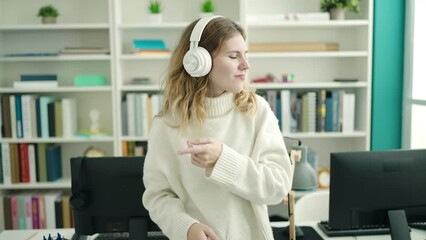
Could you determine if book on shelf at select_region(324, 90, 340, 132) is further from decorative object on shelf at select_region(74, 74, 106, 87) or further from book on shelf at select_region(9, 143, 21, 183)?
book on shelf at select_region(9, 143, 21, 183)

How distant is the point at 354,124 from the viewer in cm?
352

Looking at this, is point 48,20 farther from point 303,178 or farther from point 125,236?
point 303,178

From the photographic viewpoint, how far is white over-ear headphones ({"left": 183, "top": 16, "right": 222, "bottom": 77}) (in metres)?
1.30

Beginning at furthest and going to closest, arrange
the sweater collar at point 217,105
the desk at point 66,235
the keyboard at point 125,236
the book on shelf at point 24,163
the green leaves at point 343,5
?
the book on shelf at point 24,163
the green leaves at point 343,5
the desk at point 66,235
the keyboard at point 125,236
the sweater collar at point 217,105

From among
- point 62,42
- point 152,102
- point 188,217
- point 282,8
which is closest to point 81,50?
point 62,42

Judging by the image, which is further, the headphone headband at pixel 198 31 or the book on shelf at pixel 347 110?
the book on shelf at pixel 347 110

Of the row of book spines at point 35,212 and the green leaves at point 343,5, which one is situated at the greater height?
the green leaves at point 343,5

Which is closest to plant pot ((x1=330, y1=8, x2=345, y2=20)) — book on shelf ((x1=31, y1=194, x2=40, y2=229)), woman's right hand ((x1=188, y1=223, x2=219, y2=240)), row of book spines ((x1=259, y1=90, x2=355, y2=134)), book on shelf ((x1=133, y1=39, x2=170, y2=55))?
row of book spines ((x1=259, y1=90, x2=355, y2=134))

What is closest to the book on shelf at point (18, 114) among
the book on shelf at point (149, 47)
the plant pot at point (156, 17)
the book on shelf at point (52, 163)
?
the book on shelf at point (52, 163)

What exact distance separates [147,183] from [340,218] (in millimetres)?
713

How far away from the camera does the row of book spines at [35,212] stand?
11.0 feet

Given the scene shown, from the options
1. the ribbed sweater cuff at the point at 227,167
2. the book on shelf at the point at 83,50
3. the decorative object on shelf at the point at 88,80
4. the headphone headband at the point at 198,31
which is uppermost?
the book on shelf at the point at 83,50

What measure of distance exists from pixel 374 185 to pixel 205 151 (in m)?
0.73

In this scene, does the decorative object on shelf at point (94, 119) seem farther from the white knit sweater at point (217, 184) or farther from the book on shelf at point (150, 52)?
the white knit sweater at point (217, 184)
